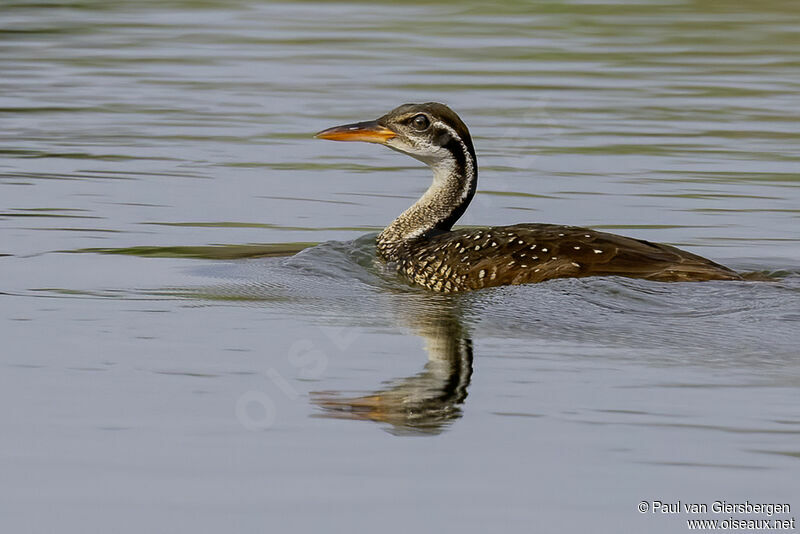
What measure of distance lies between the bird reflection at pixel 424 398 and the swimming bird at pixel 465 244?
3.68 ft

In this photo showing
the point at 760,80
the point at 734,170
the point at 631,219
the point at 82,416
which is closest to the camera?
the point at 82,416

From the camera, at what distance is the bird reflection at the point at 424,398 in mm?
7223

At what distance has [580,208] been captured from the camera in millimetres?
13219

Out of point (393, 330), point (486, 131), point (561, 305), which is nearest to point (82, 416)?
point (393, 330)

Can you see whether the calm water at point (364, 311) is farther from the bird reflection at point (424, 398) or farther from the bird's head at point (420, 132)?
the bird's head at point (420, 132)

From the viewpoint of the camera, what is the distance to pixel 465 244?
1030 cm

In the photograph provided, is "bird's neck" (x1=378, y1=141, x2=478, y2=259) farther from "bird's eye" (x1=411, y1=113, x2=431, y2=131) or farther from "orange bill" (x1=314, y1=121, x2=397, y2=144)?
"orange bill" (x1=314, y1=121, x2=397, y2=144)

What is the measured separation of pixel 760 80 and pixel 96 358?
13545 millimetres

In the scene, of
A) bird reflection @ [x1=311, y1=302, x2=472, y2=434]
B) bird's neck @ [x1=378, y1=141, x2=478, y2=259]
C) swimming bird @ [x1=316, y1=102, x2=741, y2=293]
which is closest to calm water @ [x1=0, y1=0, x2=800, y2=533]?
bird reflection @ [x1=311, y1=302, x2=472, y2=434]

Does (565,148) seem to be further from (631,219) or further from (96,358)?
(96,358)

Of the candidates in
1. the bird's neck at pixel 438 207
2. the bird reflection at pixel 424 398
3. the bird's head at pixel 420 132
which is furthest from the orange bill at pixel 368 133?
the bird reflection at pixel 424 398

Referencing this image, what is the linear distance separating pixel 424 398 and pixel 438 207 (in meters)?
3.90

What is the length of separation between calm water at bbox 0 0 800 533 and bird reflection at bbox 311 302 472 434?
2 cm

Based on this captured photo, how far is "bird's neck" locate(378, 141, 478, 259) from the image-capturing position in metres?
11.4
